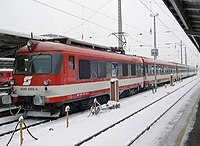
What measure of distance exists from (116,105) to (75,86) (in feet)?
9.93

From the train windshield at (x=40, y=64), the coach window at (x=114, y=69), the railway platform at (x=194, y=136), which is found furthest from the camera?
the coach window at (x=114, y=69)

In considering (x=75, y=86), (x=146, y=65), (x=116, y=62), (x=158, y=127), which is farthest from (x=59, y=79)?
(x=146, y=65)

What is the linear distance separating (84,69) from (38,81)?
253 centimetres

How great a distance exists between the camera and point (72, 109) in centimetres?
1204

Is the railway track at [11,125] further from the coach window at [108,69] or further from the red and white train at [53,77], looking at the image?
the coach window at [108,69]

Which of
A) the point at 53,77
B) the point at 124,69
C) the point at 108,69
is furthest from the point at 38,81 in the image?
the point at 124,69

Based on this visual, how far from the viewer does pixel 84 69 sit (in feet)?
39.7

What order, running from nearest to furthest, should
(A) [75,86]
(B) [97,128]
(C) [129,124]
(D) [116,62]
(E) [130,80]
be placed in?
(B) [97,128] → (C) [129,124] → (A) [75,86] → (D) [116,62] → (E) [130,80]

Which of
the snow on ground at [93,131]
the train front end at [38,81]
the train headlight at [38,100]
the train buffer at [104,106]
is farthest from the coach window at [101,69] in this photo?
the train headlight at [38,100]

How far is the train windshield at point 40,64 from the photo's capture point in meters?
10.3

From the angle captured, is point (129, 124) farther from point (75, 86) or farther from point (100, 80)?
point (100, 80)

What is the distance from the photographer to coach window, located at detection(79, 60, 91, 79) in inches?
463

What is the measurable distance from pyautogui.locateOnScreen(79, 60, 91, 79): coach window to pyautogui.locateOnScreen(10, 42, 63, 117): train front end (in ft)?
5.02

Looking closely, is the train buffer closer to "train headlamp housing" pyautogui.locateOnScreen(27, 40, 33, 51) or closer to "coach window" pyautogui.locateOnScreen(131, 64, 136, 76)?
"train headlamp housing" pyautogui.locateOnScreen(27, 40, 33, 51)
